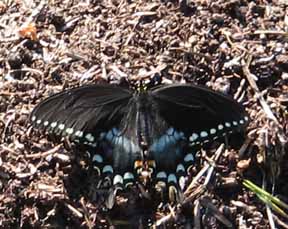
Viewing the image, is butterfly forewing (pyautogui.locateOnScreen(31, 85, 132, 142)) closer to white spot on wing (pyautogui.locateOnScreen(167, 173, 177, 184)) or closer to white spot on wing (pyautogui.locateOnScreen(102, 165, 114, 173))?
white spot on wing (pyautogui.locateOnScreen(102, 165, 114, 173))

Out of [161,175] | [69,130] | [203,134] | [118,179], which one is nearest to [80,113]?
[69,130]

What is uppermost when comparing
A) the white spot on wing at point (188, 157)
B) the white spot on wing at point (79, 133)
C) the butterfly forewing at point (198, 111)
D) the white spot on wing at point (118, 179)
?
the butterfly forewing at point (198, 111)

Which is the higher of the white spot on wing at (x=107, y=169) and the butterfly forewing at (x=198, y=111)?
the butterfly forewing at (x=198, y=111)

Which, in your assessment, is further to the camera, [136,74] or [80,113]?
[136,74]

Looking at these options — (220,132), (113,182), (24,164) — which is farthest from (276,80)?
(24,164)

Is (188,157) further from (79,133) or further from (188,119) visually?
(79,133)

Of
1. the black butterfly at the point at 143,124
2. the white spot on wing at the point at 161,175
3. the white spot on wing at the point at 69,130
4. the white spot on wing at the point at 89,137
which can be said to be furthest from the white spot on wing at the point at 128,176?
the white spot on wing at the point at 69,130

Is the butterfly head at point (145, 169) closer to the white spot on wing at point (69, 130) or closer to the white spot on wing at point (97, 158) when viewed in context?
the white spot on wing at point (97, 158)

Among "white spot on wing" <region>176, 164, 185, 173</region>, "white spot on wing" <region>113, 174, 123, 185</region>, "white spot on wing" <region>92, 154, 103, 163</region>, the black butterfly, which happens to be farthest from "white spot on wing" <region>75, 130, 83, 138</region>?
"white spot on wing" <region>176, 164, 185, 173</region>
